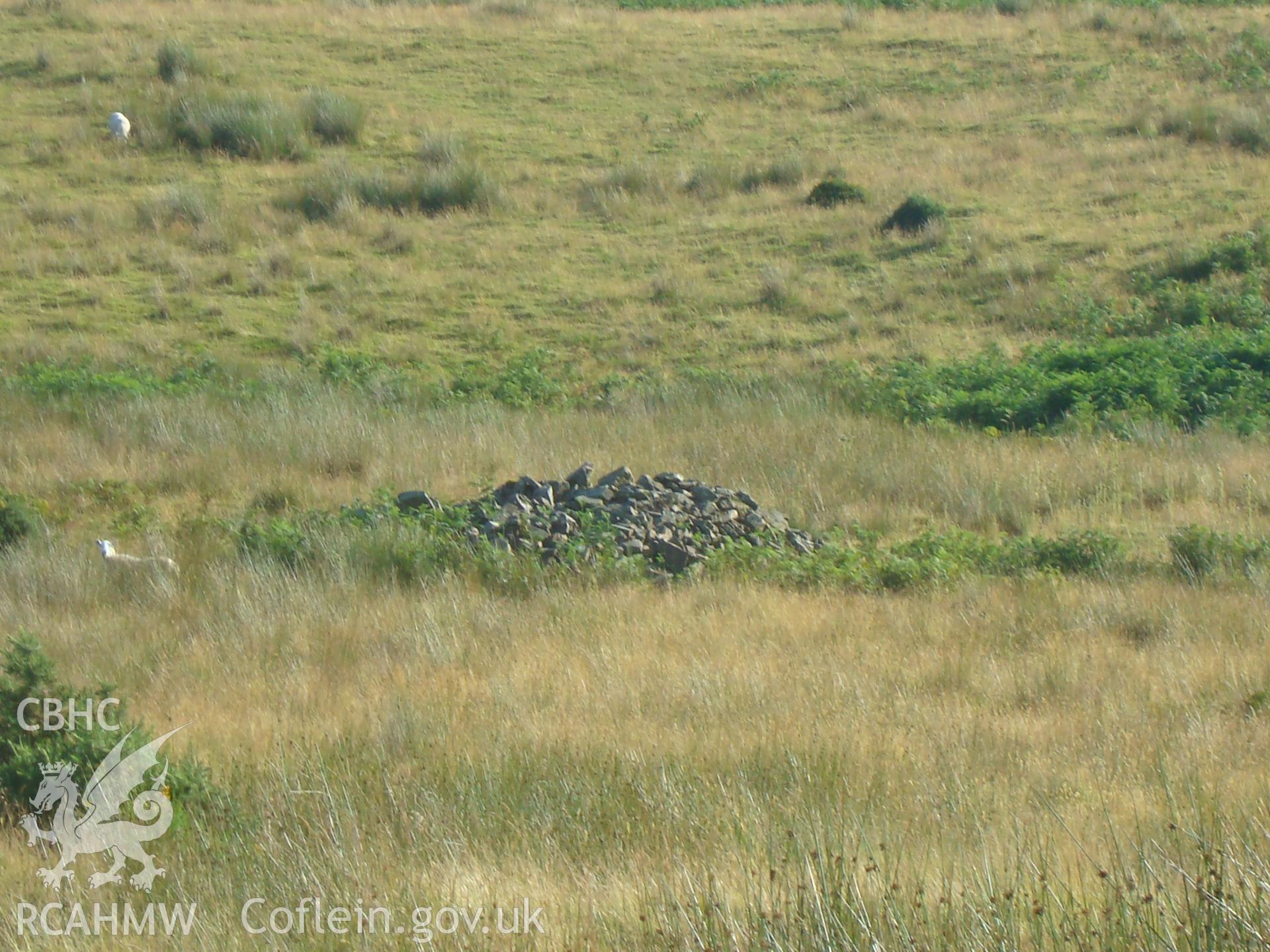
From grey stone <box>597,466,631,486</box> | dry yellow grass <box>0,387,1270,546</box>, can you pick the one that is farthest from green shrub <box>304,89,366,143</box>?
grey stone <box>597,466,631,486</box>

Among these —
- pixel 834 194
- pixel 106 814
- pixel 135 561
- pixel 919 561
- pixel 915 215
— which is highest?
pixel 834 194

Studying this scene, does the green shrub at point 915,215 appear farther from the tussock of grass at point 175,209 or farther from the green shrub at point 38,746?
the green shrub at point 38,746

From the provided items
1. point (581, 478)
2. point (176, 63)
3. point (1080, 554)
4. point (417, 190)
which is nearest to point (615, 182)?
point (417, 190)

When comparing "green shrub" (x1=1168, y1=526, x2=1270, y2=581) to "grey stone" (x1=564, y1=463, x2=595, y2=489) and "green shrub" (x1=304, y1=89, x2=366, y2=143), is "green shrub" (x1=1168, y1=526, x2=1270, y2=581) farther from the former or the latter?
"green shrub" (x1=304, y1=89, x2=366, y2=143)

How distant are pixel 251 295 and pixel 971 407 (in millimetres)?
10415

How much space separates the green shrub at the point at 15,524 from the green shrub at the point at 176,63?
17.1m

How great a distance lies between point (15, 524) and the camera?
9594 mm

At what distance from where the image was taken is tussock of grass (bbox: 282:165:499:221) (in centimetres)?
2125

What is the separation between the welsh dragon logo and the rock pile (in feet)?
13.7

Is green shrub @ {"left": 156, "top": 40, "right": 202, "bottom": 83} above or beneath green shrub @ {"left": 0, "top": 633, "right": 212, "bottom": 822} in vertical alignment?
above

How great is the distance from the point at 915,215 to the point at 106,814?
17.6m

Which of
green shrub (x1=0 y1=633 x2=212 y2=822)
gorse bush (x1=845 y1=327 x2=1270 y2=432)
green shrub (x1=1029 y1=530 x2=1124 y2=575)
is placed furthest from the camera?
gorse bush (x1=845 y1=327 x2=1270 y2=432)

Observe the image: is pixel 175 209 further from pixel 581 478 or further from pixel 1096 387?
pixel 1096 387

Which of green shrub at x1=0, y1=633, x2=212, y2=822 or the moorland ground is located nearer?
the moorland ground
